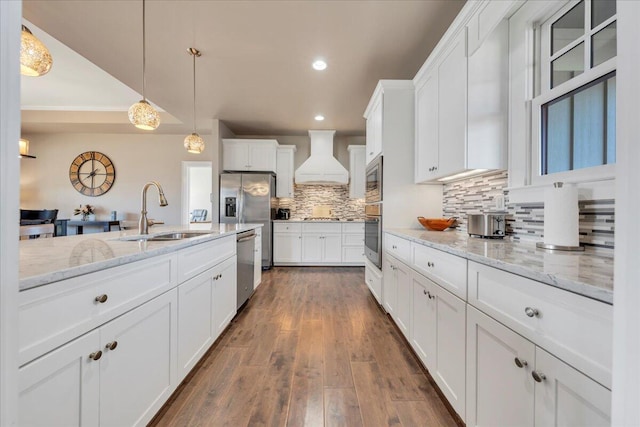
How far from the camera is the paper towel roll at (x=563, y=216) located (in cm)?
114

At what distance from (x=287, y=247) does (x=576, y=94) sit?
4.31 m

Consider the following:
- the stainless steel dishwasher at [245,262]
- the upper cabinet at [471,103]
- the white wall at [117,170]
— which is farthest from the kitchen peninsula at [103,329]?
the white wall at [117,170]

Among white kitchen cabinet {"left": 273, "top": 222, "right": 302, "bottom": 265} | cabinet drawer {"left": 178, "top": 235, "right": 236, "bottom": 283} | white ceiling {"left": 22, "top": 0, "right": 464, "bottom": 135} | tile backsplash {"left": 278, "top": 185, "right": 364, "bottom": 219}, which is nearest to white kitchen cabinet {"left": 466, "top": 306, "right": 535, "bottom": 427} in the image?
cabinet drawer {"left": 178, "top": 235, "right": 236, "bottom": 283}

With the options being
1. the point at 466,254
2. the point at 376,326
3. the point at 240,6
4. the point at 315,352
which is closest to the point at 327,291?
the point at 376,326

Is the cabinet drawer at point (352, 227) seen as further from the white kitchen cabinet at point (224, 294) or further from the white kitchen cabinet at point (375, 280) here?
the white kitchen cabinet at point (224, 294)

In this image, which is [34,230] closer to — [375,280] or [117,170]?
[375,280]

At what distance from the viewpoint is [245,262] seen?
2.85 metres

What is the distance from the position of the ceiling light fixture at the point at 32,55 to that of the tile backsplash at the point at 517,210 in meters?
3.05

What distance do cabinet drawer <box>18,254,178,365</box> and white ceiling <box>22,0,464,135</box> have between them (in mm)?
2190

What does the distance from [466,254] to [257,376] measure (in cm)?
142

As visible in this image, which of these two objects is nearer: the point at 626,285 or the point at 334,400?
the point at 626,285

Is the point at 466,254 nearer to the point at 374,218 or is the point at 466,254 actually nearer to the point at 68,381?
the point at 68,381

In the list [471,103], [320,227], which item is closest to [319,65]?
[471,103]

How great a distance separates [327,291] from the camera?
353cm
